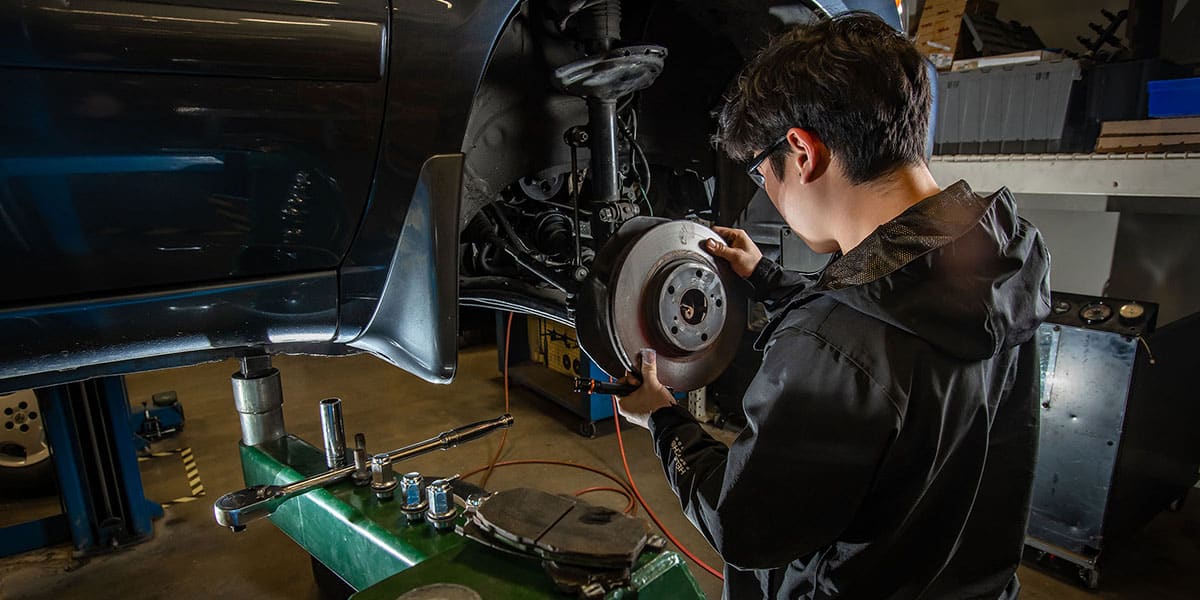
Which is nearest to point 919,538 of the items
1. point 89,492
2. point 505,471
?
point 505,471

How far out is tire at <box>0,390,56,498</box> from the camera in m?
2.36

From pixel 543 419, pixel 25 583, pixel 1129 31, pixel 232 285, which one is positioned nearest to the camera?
pixel 232 285

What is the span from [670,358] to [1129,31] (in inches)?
90.2

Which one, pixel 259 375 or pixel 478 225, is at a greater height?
pixel 478 225

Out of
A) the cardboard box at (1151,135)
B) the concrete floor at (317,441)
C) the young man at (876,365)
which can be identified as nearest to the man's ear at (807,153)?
the young man at (876,365)

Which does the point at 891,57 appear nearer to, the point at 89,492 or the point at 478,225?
the point at 478,225

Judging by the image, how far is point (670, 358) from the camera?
1398 mm

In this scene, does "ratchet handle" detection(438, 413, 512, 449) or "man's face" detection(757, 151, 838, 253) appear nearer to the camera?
"man's face" detection(757, 151, 838, 253)

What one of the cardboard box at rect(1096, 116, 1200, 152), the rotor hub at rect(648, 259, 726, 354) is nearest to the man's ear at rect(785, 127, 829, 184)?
the rotor hub at rect(648, 259, 726, 354)

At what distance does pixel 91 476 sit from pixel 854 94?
2.56 metres

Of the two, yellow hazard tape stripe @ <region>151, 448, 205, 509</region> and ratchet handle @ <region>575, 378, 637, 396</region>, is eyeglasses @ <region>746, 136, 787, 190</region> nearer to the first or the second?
ratchet handle @ <region>575, 378, 637, 396</region>

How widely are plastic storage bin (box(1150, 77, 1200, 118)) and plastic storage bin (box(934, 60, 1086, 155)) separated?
210 millimetres

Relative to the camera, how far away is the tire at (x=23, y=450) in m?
2.36

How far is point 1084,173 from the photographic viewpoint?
6.54ft
